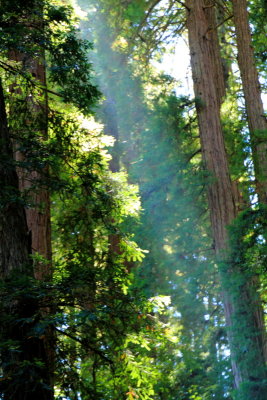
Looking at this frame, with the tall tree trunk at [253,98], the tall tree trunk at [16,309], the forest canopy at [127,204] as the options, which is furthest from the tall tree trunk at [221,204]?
the tall tree trunk at [16,309]

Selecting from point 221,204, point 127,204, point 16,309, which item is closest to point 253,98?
point 221,204

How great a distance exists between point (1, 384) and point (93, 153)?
128 inches

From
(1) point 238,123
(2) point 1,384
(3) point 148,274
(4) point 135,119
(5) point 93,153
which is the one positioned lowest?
(2) point 1,384

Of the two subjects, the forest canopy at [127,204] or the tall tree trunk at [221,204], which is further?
the tall tree trunk at [221,204]

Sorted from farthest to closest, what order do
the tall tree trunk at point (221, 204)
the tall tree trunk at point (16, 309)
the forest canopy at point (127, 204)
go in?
the tall tree trunk at point (221, 204), the forest canopy at point (127, 204), the tall tree trunk at point (16, 309)

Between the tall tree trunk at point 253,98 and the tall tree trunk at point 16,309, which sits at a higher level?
the tall tree trunk at point 253,98

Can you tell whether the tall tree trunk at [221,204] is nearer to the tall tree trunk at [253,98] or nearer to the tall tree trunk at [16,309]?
the tall tree trunk at [253,98]

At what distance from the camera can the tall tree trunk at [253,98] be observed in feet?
37.2

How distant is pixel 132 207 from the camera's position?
7.50m

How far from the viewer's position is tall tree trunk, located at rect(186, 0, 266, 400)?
11.3 meters

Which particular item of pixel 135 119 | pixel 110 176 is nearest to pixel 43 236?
pixel 110 176

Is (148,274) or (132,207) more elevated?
(148,274)

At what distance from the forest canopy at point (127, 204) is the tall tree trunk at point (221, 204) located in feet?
0.10

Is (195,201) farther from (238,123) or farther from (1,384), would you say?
(1,384)
